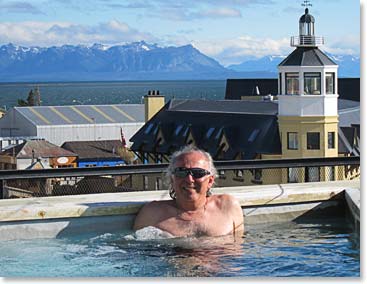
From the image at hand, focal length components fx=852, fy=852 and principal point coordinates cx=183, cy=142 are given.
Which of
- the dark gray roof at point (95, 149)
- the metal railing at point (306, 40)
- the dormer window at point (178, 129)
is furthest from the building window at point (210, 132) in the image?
the metal railing at point (306, 40)

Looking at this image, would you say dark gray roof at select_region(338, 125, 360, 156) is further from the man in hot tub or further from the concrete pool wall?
the man in hot tub

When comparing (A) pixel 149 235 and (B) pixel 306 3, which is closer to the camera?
(A) pixel 149 235

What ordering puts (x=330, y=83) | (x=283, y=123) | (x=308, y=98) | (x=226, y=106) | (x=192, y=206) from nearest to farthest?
(x=192, y=206), (x=308, y=98), (x=330, y=83), (x=283, y=123), (x=226, y=106)

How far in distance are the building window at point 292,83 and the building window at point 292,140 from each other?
1817mm

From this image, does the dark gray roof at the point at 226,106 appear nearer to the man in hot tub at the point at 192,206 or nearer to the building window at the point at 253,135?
the building window at the point at 253,135

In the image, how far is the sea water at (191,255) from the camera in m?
4.68

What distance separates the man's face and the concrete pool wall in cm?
49

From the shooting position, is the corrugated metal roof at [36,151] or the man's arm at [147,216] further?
the corrugated metal roof at [36,151]

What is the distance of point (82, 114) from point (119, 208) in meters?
53.2

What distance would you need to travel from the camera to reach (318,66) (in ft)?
105

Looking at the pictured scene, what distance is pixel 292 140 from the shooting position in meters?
35.1

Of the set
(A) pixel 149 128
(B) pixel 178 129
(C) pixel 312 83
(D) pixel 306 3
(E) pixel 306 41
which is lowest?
(B) pixel 178 129

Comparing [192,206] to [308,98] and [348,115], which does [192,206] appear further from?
[348,115]

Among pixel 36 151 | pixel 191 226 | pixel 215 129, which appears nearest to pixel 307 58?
pixel 215 129
